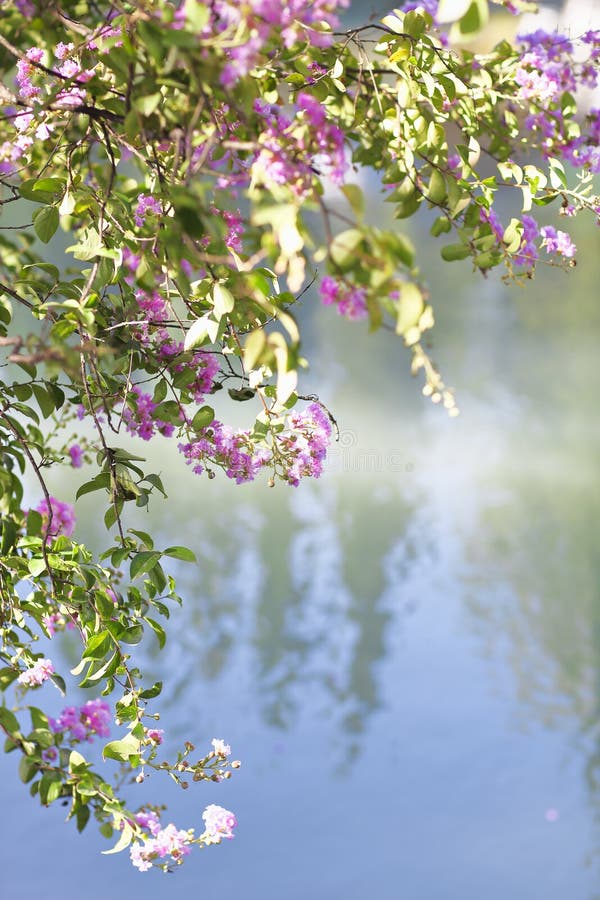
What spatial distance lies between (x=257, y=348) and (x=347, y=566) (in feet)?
14.3

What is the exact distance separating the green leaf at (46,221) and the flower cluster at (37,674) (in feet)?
1.60

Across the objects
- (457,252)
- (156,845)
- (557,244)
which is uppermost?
(557,244)

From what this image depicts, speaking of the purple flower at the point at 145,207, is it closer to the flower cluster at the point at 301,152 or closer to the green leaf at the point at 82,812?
the flower cluster at the point at 301,152

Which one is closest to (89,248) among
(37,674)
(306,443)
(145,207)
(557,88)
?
(145,207)

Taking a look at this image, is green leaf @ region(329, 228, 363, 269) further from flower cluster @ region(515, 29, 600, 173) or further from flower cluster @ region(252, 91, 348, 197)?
flower cluster @ region(515, 29, 600, 173)

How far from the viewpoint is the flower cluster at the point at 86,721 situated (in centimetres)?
108

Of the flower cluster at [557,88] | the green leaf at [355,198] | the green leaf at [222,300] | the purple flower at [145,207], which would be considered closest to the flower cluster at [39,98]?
the purple flower at [145,207]

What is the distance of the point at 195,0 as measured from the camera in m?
0.72

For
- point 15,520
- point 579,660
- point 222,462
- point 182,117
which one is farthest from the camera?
point 579,660

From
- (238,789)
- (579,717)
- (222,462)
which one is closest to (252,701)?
(238,789)

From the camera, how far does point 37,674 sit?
1.10 meters

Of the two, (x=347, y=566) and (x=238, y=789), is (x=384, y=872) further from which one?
(x=347, y=566)

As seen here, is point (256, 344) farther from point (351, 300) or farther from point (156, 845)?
point (156, 845)

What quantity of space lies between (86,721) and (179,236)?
0.53m
